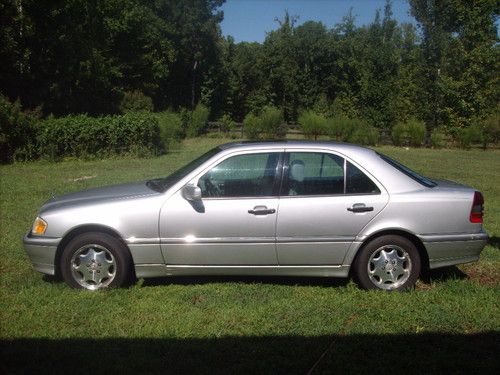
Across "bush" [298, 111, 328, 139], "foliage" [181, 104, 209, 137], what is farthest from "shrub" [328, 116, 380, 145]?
"foliage" [181, 104, 209, 137]

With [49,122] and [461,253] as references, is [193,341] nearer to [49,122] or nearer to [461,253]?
[461,253]

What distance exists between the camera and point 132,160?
19.1 m

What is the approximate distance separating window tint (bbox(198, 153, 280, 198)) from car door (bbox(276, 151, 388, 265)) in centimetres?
17

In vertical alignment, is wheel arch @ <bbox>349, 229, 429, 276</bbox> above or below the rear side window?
below

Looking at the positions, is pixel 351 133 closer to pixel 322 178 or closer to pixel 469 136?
pixel 469 136

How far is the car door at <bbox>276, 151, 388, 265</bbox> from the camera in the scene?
5.23 metres

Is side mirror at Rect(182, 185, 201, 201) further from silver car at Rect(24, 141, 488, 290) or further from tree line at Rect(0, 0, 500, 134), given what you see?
tree line at Rect(0, 0, 500, 134)

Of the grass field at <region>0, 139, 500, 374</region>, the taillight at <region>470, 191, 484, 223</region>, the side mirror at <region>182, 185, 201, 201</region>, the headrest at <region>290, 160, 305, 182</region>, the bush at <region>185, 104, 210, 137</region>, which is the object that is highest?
the bush at <region>185, 104, 210, 137</region>

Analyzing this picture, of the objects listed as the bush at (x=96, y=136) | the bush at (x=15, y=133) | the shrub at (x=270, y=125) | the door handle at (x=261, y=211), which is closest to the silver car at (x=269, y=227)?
the door handle at (x=261, y=211)

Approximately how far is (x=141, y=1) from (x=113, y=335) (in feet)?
167

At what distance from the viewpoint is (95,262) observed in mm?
5285

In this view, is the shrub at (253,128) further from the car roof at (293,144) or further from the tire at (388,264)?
the tire at (388,264)

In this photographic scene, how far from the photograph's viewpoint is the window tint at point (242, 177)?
17.5 ft

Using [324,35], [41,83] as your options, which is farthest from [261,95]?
[41,83]
